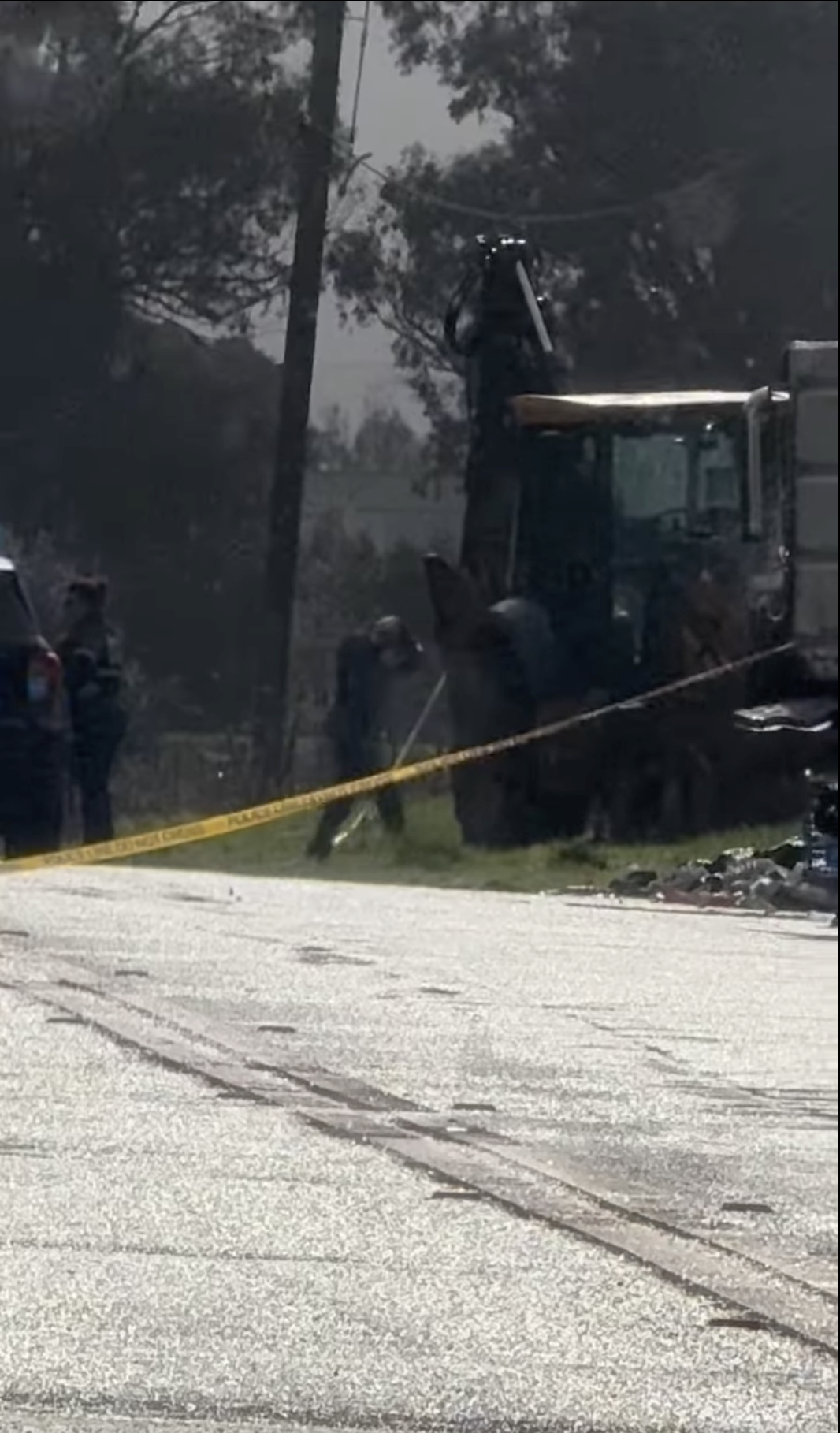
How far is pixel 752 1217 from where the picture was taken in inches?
222

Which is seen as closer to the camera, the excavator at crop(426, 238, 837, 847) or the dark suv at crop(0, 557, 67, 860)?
the dark suv at crop(0, 557, 67, 860)

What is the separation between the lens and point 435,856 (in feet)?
12.9

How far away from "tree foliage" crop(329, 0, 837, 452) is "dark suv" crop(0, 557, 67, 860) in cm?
63

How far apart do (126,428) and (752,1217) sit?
282cm

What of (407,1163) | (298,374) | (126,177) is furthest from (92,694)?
(407,1163)

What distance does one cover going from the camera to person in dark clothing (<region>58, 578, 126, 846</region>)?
3137mm

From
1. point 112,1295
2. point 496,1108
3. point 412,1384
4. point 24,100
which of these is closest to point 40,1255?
point 112,1295

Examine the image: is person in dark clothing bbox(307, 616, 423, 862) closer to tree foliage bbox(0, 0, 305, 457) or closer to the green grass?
the green grass

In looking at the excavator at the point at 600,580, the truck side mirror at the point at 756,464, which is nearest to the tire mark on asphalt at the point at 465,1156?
the excavator at the point at 600,580

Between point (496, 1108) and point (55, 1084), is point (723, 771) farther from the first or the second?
point (496, 1108)

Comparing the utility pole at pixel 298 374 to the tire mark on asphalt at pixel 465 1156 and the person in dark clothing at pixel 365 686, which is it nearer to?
the person in dark clothing at pixel 365 686

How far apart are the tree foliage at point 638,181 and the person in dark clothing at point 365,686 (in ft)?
0.95

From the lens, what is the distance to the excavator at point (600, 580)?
3.35 metres

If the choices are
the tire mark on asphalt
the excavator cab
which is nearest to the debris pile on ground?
the excavator cab
